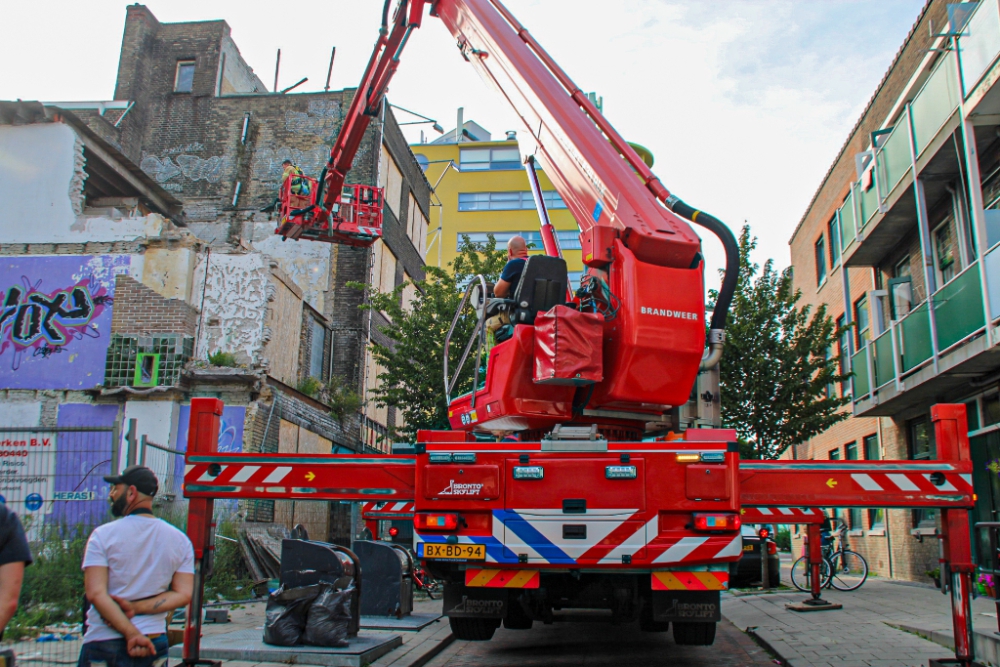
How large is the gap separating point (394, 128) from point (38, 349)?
1372 cm

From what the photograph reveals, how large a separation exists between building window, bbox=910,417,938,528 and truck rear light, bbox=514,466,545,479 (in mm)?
12121

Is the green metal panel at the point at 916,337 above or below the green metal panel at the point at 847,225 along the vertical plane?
below

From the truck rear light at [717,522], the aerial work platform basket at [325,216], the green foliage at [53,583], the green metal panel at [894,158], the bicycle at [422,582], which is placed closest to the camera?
the truck rear light at [717,522]

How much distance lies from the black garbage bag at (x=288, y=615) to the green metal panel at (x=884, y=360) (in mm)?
11633

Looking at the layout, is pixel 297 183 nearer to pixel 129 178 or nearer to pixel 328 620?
pixel 129 178

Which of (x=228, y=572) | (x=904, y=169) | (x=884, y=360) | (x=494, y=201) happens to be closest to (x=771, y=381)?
(x=884, y=360)

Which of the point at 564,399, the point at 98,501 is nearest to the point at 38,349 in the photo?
the point at 98,501

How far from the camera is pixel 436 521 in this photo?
19.6 ft

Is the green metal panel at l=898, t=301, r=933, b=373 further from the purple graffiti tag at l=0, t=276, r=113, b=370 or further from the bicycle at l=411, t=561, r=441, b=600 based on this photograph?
the purple graffiti tag at l=0, t=276, r=113, b=370

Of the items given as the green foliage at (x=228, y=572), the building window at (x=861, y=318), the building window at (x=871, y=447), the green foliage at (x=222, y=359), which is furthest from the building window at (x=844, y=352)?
the green foliage at (x=228, y=572)

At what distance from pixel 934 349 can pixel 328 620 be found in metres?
10.1

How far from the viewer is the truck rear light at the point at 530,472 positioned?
233 inches

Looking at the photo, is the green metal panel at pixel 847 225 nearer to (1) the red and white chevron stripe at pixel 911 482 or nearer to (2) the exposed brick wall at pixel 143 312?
(1) the red and white chevron stripe at pixel 911 482

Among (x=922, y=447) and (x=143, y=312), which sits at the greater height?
(x=143, y=312)
